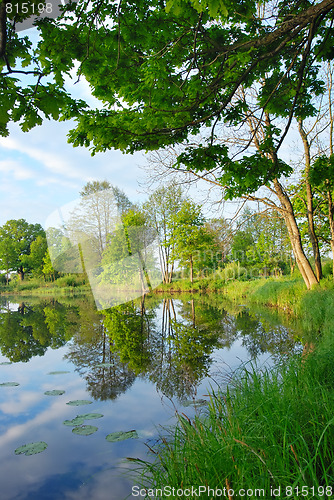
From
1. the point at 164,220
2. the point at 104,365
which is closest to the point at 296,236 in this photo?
the point at 104,365

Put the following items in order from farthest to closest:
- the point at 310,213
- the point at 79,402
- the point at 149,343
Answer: the point at 310,213 < the point at 149,343 < the point at 79,402

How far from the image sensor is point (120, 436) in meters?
3.88

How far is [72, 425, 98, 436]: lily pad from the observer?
13.1 ft

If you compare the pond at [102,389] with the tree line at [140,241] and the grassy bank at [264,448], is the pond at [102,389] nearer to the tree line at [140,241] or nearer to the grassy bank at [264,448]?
the grassy bank at [264,448]

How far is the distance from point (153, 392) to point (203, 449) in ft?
9.99

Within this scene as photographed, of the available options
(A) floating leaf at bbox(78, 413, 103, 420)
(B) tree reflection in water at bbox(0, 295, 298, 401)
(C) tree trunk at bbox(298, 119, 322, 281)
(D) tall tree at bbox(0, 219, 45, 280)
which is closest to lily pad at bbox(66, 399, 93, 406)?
(B) tree reflection in water at bbox(0, 295, 298, 401)

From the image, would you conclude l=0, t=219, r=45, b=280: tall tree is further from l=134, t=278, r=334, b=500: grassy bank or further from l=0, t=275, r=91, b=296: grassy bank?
l=134, t=278, r=334, b=500: grassy bank

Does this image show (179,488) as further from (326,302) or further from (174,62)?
(326,302)

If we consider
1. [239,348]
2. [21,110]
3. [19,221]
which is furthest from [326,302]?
[19,221]

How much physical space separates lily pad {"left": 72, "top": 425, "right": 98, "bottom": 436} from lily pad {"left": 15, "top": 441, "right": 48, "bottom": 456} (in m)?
0.41

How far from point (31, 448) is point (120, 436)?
1.03 m

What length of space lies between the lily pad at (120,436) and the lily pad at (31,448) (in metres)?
0.76

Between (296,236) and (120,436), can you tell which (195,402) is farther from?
(296,236)

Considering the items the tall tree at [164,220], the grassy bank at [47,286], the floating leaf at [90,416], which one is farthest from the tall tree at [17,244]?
the floating leaf at [90,416]
